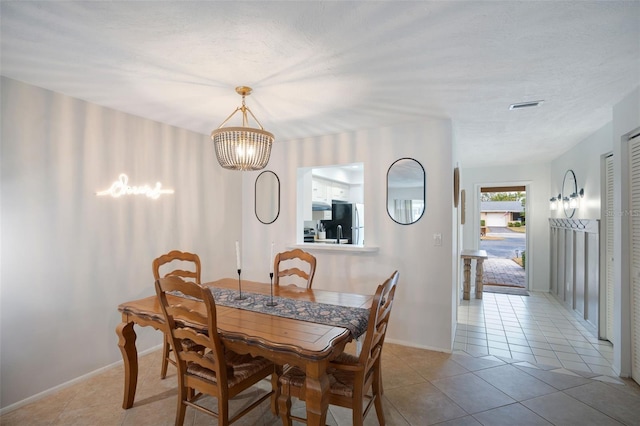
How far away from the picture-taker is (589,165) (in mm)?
3893

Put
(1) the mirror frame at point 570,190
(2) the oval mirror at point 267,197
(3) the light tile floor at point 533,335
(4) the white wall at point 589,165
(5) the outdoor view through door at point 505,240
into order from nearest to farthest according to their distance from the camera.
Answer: (3) the light tile floor at point 533,335
(4) the white wall at point 589,165
(2) the oval mirror at point 267,197
(1) the mirror frame at point 570,190
(5) the outdoor view through door at point 505,240

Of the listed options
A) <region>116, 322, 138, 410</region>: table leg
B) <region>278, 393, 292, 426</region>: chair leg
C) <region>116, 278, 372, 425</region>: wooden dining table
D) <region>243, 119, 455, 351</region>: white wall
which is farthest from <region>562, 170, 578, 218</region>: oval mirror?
<region>116, 322, 138, 410</region>: table leg

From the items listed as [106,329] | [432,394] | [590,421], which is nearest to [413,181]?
[432,394]

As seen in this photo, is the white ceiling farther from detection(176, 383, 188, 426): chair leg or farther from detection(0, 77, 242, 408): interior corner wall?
detection(176, 383, 188, 426): chair leg

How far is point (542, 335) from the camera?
11.8 ft

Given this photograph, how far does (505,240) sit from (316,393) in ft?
46.6

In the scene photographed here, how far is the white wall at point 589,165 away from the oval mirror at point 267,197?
3.76 metres

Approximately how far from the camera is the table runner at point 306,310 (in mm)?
1884

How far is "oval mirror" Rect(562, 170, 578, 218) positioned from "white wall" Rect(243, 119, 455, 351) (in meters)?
2.61

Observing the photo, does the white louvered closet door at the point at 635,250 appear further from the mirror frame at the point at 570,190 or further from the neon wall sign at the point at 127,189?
the neon wall sign at the point at 127,189

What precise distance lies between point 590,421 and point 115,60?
386cm

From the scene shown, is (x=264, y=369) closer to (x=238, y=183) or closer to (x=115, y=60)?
(x=115, y=60)

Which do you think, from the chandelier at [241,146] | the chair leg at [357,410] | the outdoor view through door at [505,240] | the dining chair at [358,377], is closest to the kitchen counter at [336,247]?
the dining chair at [358,377]

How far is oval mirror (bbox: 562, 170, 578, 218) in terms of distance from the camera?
14.5 ft
